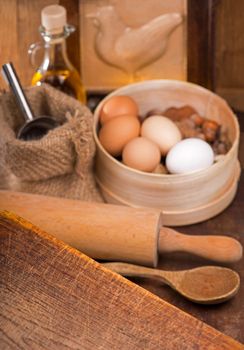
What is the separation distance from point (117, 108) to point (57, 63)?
0.13 meters

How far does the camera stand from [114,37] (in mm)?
1190

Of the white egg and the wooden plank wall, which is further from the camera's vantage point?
the wooden plank wall

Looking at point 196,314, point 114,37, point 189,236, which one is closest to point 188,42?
point 114,37

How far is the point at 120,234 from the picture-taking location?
913 mm

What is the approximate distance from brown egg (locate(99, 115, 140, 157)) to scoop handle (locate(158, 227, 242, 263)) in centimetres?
15

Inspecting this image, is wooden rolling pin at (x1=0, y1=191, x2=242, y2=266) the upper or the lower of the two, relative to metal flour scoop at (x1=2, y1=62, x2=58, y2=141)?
lower

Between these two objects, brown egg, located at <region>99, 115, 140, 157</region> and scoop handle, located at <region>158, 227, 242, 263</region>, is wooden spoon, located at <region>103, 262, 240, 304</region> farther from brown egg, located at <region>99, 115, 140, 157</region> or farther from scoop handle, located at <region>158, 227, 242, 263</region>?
brown egg, located at <region>99, 115, 140, 157</region>

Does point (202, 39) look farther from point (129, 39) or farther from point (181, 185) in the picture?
point (181, 185)

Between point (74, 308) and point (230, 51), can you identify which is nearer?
point (74, 308)

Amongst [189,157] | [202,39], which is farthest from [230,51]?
[189,157]

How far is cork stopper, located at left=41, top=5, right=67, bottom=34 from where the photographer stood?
1047mm

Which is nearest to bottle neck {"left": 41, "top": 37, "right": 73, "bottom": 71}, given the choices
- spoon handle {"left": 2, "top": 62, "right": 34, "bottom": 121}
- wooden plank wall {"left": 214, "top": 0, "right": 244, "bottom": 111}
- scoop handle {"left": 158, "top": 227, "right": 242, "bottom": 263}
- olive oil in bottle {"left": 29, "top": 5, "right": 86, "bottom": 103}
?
olive oil in bottle {"left": 29, "top": 5, "right": 86, "bottom": 103}

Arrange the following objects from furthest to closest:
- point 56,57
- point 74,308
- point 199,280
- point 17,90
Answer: point 56,57 → point 17,90 → point 199,280 → point 74,308

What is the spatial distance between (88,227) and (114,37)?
1.28 feet
